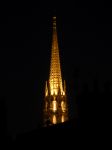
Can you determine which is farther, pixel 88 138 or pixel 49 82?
pixel 49 82

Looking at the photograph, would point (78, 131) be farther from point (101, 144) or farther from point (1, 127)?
point (1, 127)

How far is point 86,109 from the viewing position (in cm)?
9656

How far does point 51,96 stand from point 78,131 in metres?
85.3

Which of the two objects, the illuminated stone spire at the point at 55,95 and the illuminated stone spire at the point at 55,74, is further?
the illuminated stone spire at the point at 55,74

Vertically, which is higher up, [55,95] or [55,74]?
[55,74]

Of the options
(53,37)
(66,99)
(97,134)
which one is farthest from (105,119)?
(53,37)

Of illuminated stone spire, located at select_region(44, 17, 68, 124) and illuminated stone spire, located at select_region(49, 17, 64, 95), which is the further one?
illuminated stone spire, located at select_region(49, 17, 64, 95)

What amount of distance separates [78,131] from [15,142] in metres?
8.75

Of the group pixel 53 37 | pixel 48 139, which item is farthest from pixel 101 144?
pixel 53 37

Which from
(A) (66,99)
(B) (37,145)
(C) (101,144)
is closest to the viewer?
(C) (101,144)

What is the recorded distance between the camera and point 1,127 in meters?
104

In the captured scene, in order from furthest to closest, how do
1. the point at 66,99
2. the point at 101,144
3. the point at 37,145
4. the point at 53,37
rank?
1. the point at 53,37
2. the point at 66,99
3. the point at 37,145
4. the point at 101,144

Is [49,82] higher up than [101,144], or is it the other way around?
[49,82]

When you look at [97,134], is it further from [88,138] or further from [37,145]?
[37,145]
